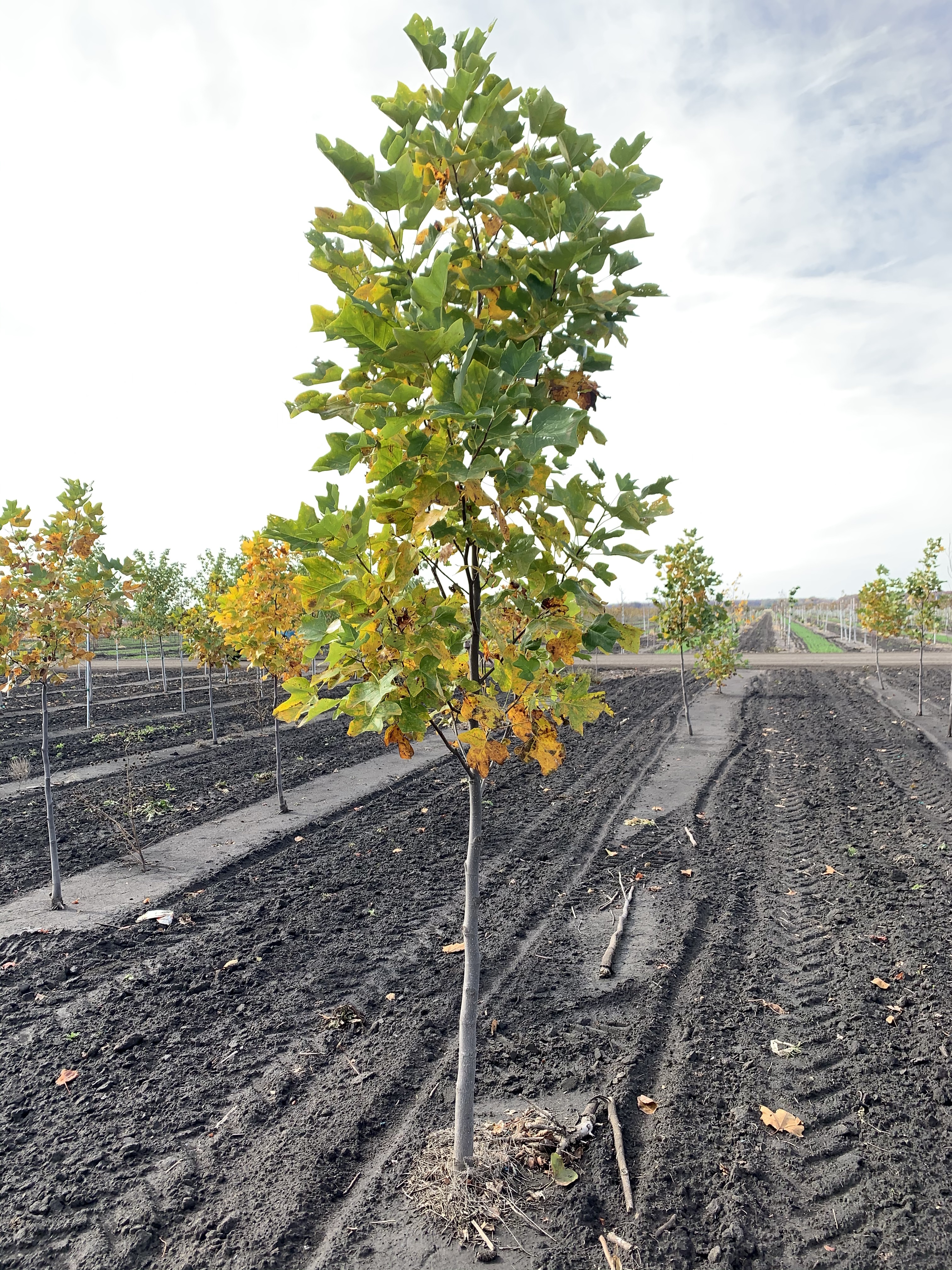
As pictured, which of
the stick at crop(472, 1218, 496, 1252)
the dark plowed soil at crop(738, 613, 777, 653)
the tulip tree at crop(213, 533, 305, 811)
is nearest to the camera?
the stick at crop(472, 1218, 496, 1252)

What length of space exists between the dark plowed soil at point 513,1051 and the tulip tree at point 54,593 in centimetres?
224

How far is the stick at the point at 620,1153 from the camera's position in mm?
2908

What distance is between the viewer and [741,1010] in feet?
14.2

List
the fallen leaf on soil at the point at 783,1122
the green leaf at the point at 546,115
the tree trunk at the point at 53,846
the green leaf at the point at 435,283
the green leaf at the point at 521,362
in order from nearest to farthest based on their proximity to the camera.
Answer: the green leaf at the point at 435,283
the green leaf at the point at 521,362
the green leaf at the point at 546,115
the fallen leaf on soil at the point at 783,1122
the tree trunk at the point at 53,846

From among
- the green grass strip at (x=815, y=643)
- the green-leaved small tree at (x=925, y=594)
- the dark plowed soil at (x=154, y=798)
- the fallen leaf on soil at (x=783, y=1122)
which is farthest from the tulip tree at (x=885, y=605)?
the green grass strip at (x=815, y=643)

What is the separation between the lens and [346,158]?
6.97 ft

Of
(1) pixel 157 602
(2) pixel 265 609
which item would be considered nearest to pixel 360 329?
(2) pixel 265 609

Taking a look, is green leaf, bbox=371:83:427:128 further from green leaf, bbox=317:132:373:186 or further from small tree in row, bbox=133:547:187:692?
small tree in row, bbox=133:547:187:692

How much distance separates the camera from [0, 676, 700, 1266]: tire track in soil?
2859 millimetres

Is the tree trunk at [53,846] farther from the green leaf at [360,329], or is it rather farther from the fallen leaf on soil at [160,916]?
the green leaf at [360,329]

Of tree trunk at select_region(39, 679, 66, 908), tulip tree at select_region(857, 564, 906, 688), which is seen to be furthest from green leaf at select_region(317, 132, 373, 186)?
tulip tree at select_region(857, 564, 906, 688)

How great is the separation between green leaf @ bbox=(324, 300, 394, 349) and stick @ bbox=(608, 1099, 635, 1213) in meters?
3.35

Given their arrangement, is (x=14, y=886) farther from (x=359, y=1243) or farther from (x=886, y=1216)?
(x=886, y=1216)

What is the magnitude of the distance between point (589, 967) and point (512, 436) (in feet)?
13.3
